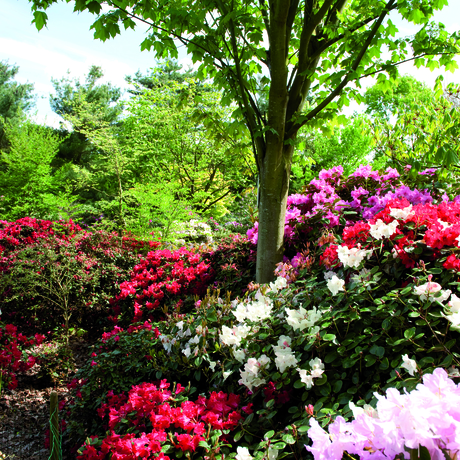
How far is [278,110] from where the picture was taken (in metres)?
2.95

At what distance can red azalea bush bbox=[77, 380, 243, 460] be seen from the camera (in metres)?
1.33

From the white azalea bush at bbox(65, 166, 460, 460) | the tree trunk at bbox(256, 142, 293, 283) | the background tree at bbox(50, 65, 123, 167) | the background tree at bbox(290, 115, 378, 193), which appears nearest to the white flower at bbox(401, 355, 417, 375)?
the white azalea bush at bbox(65, 166, 460, 460)

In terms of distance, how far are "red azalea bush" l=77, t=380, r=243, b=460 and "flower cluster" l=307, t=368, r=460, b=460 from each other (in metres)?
0.73

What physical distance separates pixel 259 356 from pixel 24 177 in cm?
1265

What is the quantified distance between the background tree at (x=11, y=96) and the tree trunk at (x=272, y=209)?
61.5 feet

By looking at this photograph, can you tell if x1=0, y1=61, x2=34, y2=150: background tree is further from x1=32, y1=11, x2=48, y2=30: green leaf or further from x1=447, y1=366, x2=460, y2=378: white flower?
x1=447, y1=366, x2=460, y2=378: white flower

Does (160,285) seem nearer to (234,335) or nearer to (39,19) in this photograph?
(234,335)

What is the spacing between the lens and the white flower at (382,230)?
174 centimetres

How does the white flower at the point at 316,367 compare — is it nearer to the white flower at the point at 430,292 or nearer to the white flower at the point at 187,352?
the white flower at the point at 430,292

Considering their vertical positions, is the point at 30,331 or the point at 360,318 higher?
the point at 360,318

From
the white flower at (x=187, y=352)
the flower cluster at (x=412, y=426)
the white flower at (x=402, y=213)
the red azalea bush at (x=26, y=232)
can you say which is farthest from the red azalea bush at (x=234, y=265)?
the flower cluster at (x=412, y=426)

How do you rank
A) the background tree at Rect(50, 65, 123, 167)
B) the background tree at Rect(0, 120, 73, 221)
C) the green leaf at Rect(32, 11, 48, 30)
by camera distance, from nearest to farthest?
the green leaf at Rect(32, 11, 48, 30)
the background tree at Rect(0, 120, 73, 221)
the background tree at Rect(50, 65, 123, 167)

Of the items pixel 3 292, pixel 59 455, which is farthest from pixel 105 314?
pixel 59 455

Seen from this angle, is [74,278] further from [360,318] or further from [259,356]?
[360,318]
